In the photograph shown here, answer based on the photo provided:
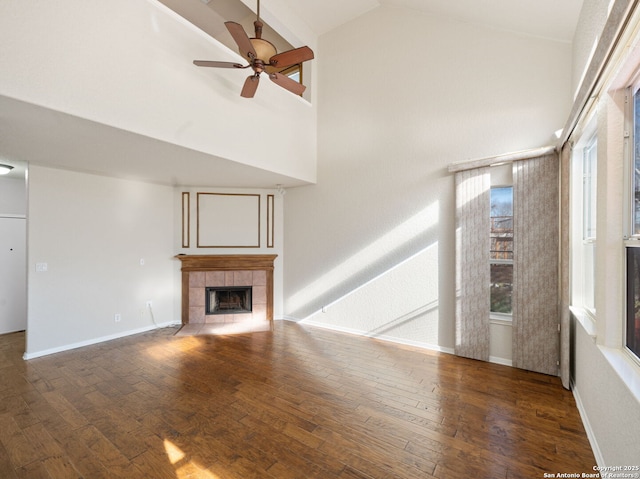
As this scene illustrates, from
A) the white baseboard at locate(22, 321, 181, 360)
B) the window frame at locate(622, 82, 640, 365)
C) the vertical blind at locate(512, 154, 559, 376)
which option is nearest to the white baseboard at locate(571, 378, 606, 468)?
the vertical blind at locate(512, 154, 559, 376)

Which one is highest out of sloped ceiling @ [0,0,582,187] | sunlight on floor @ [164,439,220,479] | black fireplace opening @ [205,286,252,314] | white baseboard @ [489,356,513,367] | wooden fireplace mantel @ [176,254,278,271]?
sloped ceiling @ [0,0,582,187]

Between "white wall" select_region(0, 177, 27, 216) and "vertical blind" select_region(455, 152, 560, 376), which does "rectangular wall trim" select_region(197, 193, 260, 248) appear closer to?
"white wall" select_region(0, 177, 27, 216)

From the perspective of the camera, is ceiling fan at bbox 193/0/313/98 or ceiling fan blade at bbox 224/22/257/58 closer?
ceiling fan blade at bbox 224/22/257/58

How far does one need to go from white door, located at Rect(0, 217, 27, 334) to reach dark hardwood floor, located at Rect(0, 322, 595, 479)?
1186 mm

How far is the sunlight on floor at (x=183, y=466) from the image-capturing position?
1782 mm

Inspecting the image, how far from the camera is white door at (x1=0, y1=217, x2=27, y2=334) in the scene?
178 inches

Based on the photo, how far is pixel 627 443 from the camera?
1.43 metres

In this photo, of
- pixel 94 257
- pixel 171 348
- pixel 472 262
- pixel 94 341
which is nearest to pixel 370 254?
pixel 472 262

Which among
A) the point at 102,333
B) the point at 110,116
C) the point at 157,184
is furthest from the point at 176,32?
the point at 102,333

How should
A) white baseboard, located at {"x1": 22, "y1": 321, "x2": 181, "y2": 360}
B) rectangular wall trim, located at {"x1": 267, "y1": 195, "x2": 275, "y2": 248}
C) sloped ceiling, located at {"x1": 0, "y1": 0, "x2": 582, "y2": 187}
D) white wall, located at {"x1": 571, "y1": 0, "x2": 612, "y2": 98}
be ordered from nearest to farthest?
white wall, located at {"x1": 571, "y1": 0, "x2": 612, "y2": 98} → sloped ceiling, located at {"x1": 0, "y1": 0, "x2": 582, "y2": 187} → white baseboard, located at {"x1": 22, "y1": 321, "x2": 181, "y2": 360} → rectangular wall trim, located at {"x1": 267, "y1": 195, "x2": 275, "y2": 248}

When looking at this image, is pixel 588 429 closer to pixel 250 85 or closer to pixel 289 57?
pixel 289 57

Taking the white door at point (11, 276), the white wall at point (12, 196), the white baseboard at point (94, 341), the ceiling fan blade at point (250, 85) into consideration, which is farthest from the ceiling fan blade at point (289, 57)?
the white door at point (11, 276)

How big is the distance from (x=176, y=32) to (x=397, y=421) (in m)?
4.14

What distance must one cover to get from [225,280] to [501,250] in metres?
4.26
